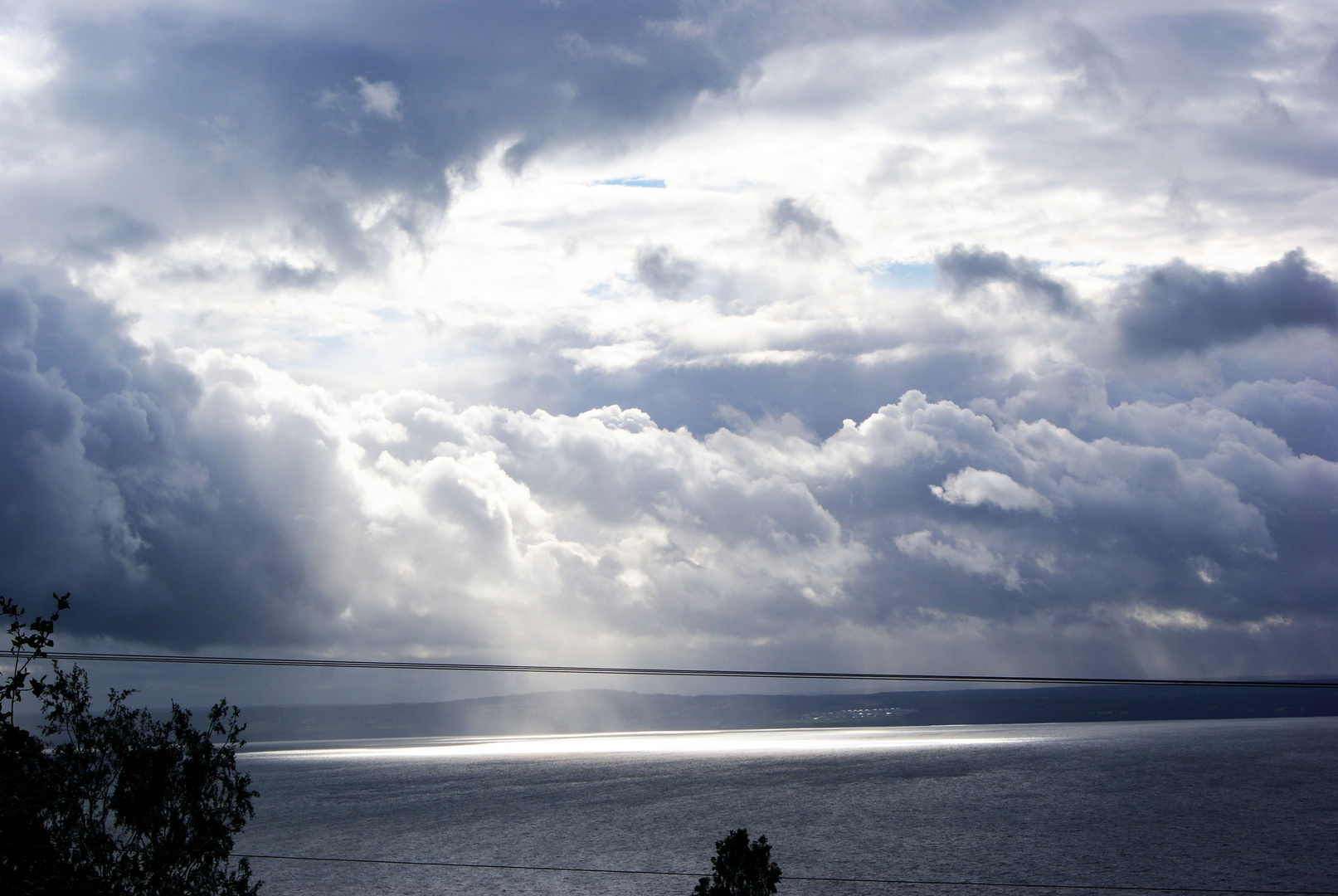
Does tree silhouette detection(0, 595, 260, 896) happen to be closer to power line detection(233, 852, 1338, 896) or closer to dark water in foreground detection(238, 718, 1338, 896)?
power line detection(233, 852, 1338, 896)

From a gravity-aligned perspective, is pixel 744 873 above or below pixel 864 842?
above

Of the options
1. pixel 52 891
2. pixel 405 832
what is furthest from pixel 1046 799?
pixel 52 891

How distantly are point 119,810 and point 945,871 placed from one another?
104420mm

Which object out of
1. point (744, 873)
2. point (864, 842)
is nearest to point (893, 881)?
point (864, 842)

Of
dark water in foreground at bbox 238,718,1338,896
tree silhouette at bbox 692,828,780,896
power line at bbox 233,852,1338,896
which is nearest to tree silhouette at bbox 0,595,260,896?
tree silhouette at bbox 692,828,780,896

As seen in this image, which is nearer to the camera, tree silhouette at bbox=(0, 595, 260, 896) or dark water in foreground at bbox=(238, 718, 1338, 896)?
tree silhouette at bbox=(0, 595, 260, 896)

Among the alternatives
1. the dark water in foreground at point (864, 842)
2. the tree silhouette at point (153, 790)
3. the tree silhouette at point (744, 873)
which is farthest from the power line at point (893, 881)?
the tree silhouette at point (744, 873)

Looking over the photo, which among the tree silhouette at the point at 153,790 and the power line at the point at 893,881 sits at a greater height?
the tree silhouette at the point at 153,790

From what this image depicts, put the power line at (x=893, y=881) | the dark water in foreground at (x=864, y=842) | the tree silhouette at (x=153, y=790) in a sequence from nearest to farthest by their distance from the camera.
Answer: the tree silhouette at (x=153, y=790) → the power line at (x=893, y=881) → the dark water in foreground at (x=864, y=842)

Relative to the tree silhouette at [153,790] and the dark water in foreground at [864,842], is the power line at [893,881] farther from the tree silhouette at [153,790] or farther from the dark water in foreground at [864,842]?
the tree silhouette at [153,790]

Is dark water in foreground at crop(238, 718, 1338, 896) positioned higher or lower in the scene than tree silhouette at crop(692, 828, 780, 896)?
lower

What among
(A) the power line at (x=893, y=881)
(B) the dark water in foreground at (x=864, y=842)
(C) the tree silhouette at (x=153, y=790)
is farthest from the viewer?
(B) the dark water in foreground at (x=864, y=842)

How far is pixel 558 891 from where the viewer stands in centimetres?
11200

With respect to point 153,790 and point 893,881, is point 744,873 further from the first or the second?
point 893,881
